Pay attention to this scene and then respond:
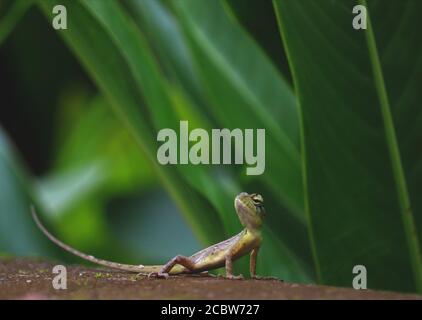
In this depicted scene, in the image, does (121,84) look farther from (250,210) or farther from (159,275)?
(159,275)

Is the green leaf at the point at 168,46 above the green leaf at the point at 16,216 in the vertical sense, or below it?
above

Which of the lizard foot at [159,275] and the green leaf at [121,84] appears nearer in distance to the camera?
the lizard foot at [159,275]

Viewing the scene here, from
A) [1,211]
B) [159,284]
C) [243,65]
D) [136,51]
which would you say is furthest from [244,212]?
[1,211]

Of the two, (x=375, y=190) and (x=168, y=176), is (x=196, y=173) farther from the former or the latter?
(x=375, y=190)

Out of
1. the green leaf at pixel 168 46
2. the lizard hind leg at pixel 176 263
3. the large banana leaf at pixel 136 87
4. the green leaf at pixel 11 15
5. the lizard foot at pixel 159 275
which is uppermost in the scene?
the green leaf at pixel 11 15


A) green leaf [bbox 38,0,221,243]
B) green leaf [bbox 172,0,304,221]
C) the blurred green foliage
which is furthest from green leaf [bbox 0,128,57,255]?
green leaf [bbox 38,0,221,243]

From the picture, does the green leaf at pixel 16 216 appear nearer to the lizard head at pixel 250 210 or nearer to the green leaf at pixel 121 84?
the green leaf at pixel 121 84

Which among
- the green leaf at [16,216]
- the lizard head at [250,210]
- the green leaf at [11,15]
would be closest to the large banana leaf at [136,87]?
the lizard head at [250,210]
